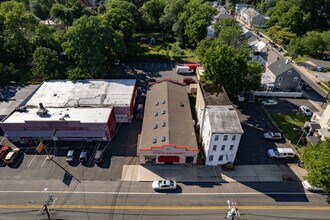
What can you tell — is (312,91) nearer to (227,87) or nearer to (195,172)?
(227,87)

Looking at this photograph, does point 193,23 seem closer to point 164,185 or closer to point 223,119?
point 223,119

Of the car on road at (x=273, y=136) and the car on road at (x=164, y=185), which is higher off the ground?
the car on road at (x=273, y=136)

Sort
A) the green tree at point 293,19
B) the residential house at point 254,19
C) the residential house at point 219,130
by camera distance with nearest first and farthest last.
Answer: the residential house at point 219,130, the green tree at point 293,19, the residential house at point 254,19

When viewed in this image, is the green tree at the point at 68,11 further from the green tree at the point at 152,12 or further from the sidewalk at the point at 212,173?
the sidewalk at the point at 212,173

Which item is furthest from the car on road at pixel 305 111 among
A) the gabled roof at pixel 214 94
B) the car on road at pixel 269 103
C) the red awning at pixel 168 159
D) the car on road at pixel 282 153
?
the red awning at pixel 168 159

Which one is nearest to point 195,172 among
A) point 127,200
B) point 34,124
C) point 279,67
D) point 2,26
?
point 127,200

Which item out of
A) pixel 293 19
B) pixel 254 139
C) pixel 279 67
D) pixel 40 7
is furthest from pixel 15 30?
pixel 293 19

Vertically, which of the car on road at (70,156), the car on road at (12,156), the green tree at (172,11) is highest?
the green tree at (172,11)
